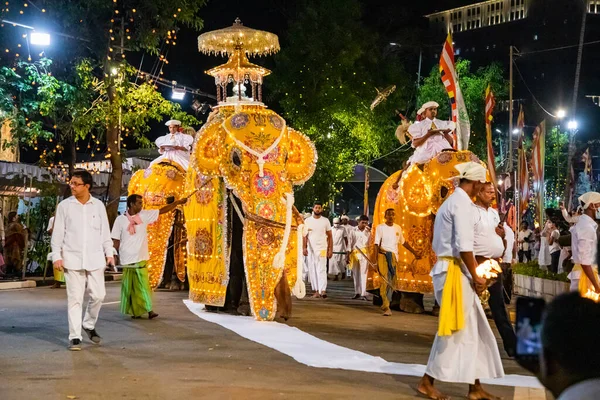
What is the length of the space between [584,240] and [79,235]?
5.31 meters

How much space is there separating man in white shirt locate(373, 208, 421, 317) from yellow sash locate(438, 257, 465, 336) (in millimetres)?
7302

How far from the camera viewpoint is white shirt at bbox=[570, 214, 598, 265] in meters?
10.1

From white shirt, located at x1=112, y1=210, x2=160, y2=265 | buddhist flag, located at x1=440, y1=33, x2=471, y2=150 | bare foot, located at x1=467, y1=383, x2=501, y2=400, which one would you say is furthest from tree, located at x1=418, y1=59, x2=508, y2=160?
bare foot, located at x1=467, y1=383, x2=501, y2=400

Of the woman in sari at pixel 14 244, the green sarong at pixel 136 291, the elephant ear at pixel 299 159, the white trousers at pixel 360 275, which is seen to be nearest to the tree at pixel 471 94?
the woman in sari at pixel 14 244

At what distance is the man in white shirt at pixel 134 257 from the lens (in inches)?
514

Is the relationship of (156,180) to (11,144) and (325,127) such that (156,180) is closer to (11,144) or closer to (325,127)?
(11,144)

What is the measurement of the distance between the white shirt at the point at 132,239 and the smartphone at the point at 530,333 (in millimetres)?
10658

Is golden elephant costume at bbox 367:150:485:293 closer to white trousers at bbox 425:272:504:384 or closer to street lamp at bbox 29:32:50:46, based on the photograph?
white trousers at bbox 425:272:504:384

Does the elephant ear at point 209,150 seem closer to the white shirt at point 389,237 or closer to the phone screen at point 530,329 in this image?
the white shirt at point 389,237

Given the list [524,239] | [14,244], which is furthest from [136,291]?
[524,239]

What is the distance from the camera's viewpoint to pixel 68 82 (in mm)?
24516

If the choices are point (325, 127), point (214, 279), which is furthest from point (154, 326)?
point (325, 127)

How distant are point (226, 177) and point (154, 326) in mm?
2266

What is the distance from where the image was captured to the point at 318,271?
18.7 metres
